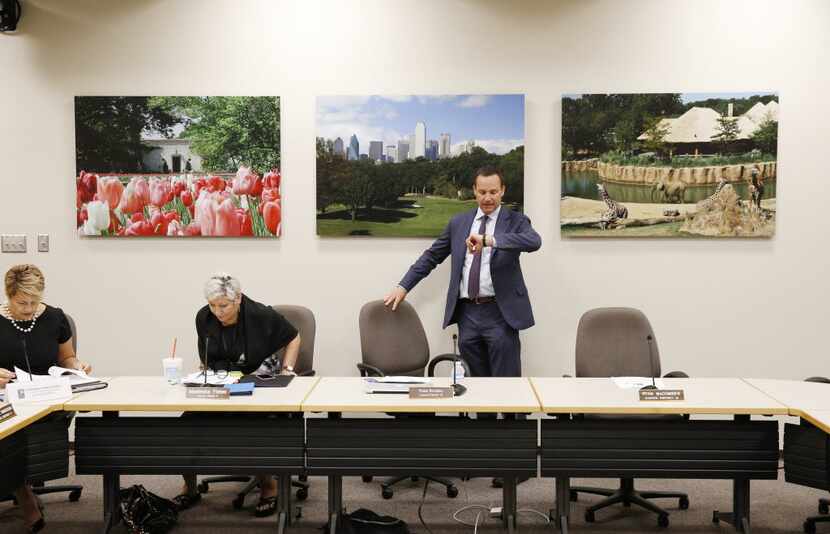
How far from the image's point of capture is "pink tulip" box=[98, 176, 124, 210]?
4.84 metres

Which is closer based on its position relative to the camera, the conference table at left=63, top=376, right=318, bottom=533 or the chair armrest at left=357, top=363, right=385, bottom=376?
the conference table at left=63, top=376, right=318, bottom=533

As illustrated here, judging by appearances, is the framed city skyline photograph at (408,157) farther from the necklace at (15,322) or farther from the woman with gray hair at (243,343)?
the necklace at (15,322)

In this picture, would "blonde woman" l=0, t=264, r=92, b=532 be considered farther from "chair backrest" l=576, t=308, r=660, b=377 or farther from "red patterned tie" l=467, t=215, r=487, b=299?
"chair backrest" l=576, t=308, r=660, b=377

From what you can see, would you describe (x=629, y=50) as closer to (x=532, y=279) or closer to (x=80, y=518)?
(x=532, y=279)

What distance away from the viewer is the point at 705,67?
467cm

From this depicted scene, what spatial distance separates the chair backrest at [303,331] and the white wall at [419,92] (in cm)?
68

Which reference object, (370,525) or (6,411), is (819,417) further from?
(6,411)

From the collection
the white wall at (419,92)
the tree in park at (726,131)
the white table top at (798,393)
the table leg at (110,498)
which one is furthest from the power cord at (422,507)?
the tree in park at (726,131)

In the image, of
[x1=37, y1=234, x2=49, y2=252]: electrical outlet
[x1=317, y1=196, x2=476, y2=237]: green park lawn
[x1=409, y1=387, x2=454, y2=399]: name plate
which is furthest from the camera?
[x1=37, y1=234, x2=49, y2=252]: electrical outlet

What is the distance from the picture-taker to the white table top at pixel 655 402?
309 cm

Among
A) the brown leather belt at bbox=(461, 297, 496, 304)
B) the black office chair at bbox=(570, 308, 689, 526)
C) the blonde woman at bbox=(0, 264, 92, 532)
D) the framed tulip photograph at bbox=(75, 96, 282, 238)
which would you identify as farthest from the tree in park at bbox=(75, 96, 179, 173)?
the black office chair at bbox=(570, 308, 689, 526)

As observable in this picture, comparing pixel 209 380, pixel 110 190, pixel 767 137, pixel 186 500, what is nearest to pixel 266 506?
pixel 186 500

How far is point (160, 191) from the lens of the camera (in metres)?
4.85

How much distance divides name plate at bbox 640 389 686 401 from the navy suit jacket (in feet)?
3.87
